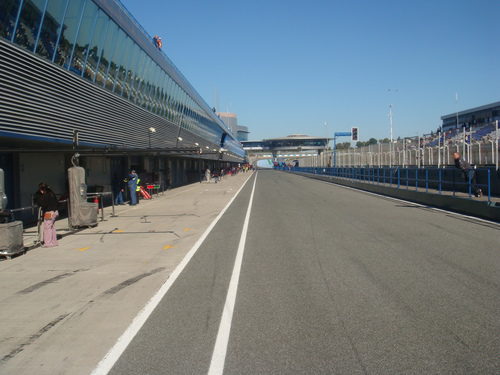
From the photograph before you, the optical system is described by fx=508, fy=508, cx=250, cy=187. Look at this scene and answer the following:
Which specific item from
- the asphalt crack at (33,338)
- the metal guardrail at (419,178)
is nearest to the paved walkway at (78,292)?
the asphalt crack at (33,338)

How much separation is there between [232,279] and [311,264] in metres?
1.81

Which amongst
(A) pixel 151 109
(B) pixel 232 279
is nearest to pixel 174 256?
(B) pixel 232 279

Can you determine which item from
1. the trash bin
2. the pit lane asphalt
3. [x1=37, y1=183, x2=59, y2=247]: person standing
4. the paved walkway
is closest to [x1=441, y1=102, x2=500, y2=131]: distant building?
the pit lane asphalt

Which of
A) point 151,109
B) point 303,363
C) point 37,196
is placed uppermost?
point 151,109

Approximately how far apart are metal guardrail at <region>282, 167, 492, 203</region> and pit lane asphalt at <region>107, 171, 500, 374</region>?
8637mm

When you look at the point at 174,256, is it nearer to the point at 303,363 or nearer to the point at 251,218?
the point at 303,363

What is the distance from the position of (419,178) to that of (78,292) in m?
22.6

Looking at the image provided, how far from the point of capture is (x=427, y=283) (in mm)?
7730

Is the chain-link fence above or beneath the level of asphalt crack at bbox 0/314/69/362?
above

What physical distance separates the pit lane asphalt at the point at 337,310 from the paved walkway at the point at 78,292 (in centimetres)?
48

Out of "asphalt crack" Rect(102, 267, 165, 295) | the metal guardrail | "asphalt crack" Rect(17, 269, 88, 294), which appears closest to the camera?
"asphalt crack" Rect(102, 267, 165, 295)

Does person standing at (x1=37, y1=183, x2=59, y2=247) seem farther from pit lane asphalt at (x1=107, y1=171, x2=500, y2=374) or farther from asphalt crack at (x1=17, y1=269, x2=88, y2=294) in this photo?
pit lane asphalt at (x1=107, y1=171, x2=500, y2=374)

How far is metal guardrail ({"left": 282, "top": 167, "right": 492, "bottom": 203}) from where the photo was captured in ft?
67.1

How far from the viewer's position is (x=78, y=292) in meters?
7.76
